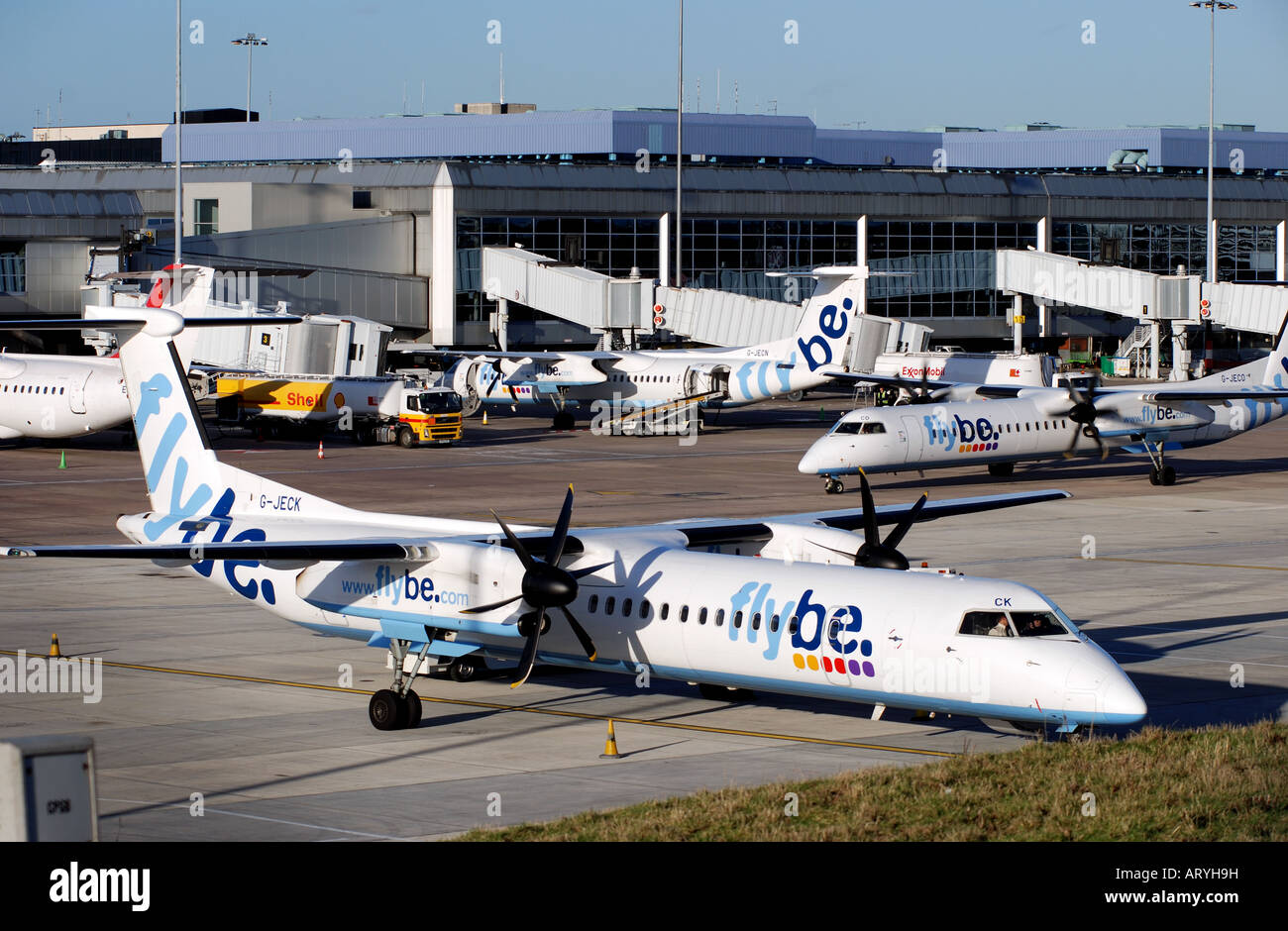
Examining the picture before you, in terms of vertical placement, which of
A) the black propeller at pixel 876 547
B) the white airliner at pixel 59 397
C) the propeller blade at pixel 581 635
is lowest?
the propeller blade at pixel 581 635

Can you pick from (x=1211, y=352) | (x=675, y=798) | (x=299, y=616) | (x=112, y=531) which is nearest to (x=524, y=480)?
(x=112, y=531)

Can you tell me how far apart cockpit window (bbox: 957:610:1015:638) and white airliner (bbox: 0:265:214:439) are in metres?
46.3

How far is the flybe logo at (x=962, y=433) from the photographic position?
51.9m

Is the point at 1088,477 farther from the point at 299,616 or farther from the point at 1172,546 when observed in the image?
the point at 299,616

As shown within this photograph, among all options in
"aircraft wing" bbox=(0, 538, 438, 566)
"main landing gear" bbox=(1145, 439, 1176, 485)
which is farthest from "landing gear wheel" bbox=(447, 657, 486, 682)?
"main landing gear" bbox=(1145, 439, 1176, 485)

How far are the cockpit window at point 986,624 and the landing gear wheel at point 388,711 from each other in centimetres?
814

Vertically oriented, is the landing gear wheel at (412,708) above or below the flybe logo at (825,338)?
below

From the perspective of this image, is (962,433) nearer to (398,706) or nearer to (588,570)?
(588,570)

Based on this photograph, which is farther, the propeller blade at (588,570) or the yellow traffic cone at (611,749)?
the propeller blade at (588,570)

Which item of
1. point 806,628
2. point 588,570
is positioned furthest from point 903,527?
point 588,570

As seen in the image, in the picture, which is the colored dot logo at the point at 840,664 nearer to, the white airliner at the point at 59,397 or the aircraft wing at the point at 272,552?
the aircraft wing at the point at 272,552

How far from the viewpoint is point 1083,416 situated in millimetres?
55688

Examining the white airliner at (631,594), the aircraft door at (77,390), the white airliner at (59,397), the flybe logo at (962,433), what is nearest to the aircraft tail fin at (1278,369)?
the flybe logo at (962,433)
